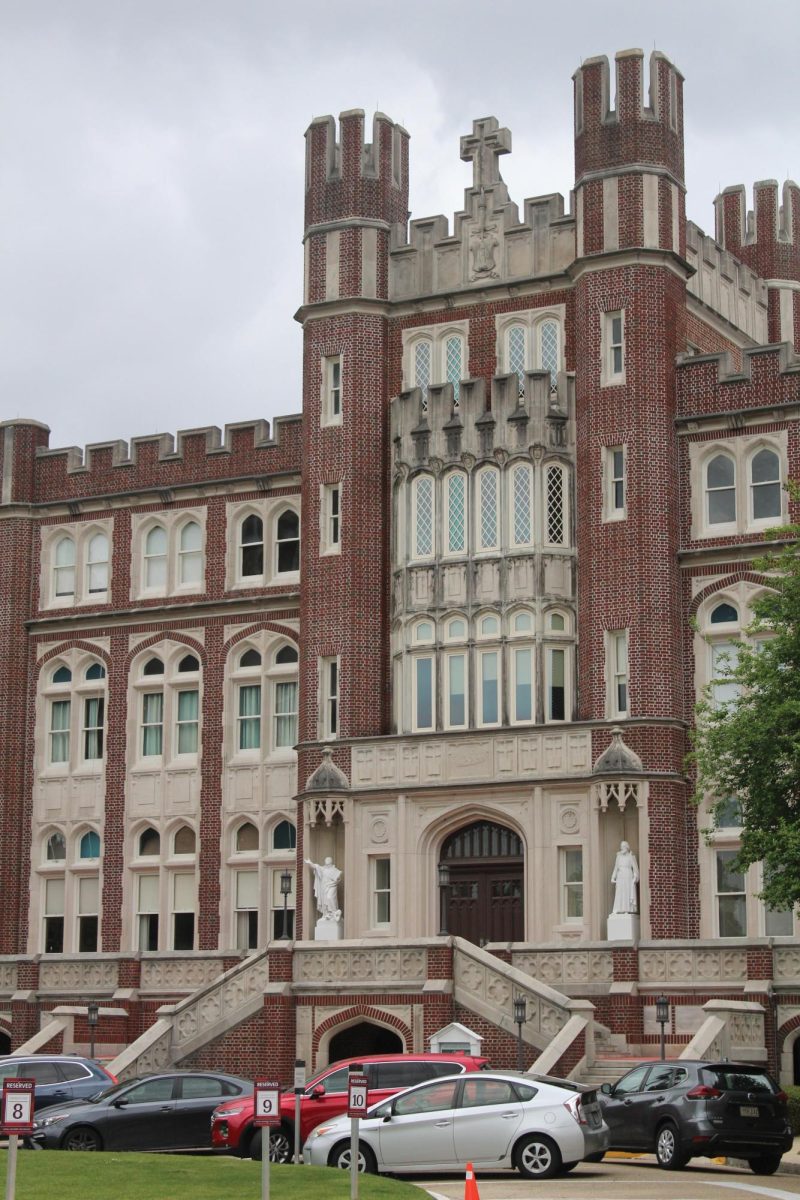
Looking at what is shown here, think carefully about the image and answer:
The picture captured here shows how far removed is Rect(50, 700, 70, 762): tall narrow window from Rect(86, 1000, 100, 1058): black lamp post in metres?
8.82

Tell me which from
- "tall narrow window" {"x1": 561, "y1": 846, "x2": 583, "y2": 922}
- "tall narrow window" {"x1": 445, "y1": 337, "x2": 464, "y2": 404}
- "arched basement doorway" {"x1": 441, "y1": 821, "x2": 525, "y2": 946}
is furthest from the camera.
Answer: "tall narrow window" {"x1": 445, "y1": 337, "x2": 464, "y2": 404}

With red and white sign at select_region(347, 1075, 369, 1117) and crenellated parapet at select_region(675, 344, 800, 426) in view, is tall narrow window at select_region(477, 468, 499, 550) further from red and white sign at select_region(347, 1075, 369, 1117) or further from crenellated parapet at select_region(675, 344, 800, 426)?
red and white sign at select_region(347, 1075, 369, 1117)

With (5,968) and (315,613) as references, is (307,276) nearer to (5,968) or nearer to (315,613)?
(315,613)

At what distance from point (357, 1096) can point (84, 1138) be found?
784 centimetres

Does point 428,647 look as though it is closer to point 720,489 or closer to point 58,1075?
point 720,489

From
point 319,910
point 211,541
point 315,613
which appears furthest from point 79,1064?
point 211,541

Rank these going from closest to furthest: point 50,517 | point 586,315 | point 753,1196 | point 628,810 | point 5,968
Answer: point 753,1196
point 628,810
point 586,315
point 5,968
point 50,517

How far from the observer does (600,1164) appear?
97.0 feet

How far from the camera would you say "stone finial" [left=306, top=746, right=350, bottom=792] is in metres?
45.5

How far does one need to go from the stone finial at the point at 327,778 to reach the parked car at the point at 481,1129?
715 inches

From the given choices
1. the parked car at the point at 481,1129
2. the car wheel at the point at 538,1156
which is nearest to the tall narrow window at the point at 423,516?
the parked car at the point at 481,1129

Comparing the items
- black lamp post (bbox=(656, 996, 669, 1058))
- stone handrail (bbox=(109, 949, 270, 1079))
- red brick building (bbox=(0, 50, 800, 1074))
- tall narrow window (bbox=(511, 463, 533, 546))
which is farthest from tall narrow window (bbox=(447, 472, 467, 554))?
black lamp post (bbox=(656, 996, 669, 1058))

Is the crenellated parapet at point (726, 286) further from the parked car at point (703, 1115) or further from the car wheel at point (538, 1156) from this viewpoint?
the car wheel at point (538, 1156)

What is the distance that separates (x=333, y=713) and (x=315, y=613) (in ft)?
7.80
